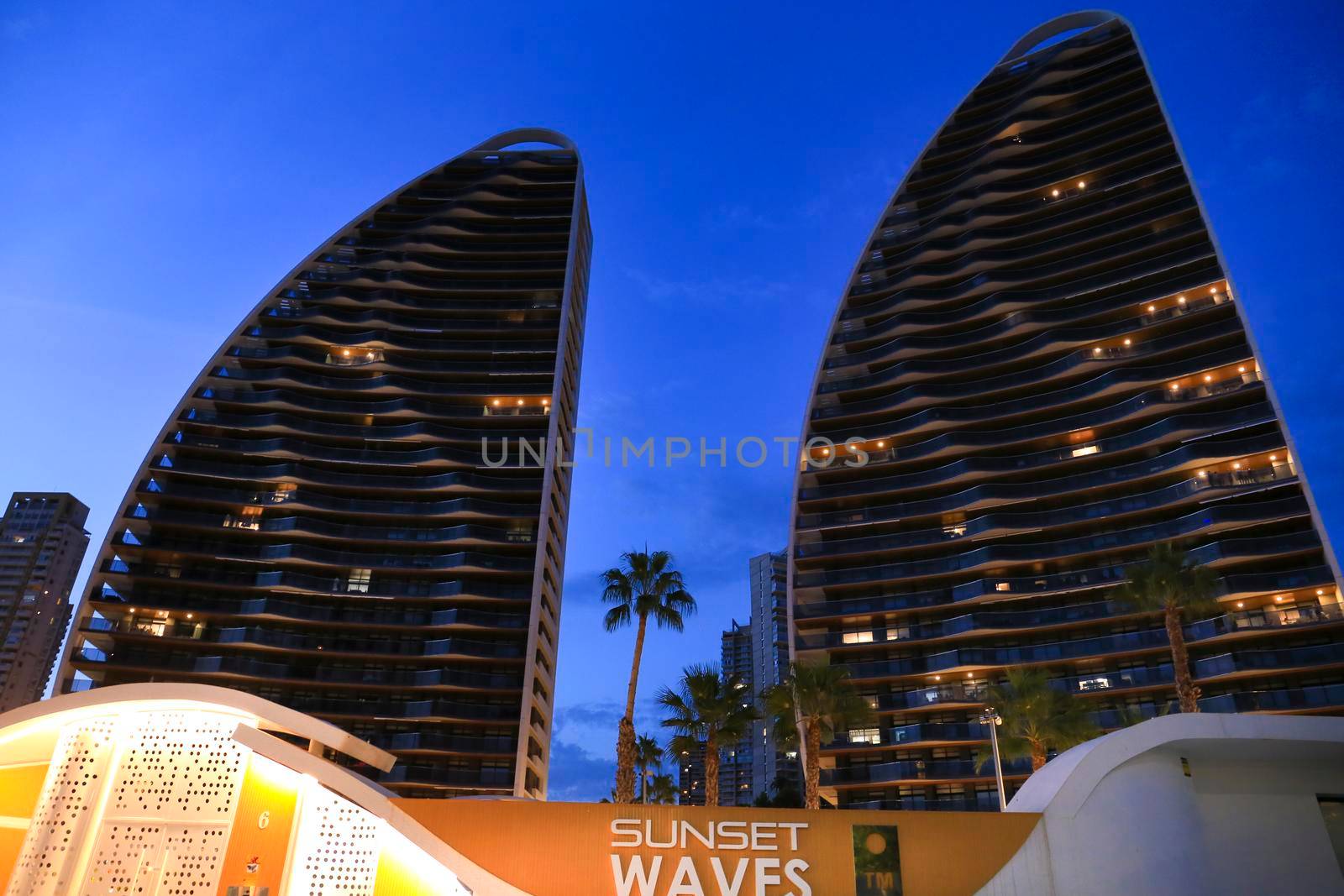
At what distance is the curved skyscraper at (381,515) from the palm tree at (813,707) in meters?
24.1

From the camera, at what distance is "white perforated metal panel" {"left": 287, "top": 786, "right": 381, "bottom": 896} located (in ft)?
59.9

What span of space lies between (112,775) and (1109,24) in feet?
288

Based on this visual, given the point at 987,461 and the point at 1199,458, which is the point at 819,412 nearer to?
the point at 987,461

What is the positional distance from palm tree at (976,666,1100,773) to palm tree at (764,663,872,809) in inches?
307

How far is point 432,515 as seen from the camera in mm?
62969

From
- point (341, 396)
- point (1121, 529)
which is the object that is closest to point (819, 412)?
point (1121, 529)

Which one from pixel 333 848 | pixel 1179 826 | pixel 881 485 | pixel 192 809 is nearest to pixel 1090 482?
pixel 881 485

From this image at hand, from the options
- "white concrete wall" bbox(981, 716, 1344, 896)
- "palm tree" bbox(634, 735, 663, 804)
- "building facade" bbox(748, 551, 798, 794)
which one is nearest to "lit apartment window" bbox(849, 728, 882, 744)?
"palm tree" bbox(634, 735, 663, 804)

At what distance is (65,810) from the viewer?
61.0 feet

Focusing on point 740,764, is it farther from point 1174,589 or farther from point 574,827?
point 574,827

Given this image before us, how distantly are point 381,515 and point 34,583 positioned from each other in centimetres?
13175

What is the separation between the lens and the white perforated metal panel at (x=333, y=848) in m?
18.3

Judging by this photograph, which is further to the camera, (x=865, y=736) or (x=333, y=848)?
(x=865, y=736)

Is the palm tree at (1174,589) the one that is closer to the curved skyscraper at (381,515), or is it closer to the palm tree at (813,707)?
the palm tree at (813,707)
